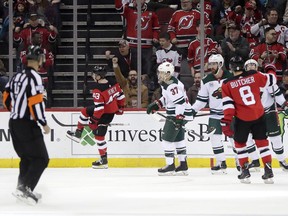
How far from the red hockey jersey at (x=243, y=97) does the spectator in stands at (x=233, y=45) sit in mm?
3310

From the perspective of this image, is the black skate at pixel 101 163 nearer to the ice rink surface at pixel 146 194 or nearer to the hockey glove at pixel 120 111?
the ice rink surface at pixel 146 194

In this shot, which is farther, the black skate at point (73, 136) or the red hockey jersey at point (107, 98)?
the black skate at point (73, 136)

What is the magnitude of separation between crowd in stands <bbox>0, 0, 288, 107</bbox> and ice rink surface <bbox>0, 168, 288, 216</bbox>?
1.72m

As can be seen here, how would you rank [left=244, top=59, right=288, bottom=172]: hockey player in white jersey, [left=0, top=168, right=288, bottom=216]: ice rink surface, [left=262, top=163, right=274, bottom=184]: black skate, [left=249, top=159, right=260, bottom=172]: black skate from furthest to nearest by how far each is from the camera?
[left=249, top=159, right=260, bottom=172]: black skate < [left=244, top=59, right=288, bottom=172]: hockey player in white jersey < [left=262, top=163, right=274, bottom=184]: black skate < [left=0, top=168, right=288, bottom=216]: ice rink surface

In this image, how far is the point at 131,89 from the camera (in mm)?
15070

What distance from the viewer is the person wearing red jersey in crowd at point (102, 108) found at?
564 inches

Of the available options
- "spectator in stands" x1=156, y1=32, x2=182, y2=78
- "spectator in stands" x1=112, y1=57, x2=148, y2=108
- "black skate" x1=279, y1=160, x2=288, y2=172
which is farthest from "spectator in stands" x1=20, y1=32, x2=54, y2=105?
"black skate" x1=279, y1=160, x2=288, y2=172

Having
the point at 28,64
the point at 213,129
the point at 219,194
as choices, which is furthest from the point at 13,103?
the point at 213,129

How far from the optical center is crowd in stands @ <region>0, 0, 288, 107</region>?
15.1m

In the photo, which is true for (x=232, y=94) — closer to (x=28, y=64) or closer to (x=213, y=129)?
(x=213, y=129)

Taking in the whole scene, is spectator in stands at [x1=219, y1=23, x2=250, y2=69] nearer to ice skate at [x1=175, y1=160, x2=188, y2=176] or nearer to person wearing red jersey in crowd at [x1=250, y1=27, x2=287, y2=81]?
person wearing red jersey in crowd at [x1=250, y1=27, x2=287, y2=81]

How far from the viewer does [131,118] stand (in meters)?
14.9

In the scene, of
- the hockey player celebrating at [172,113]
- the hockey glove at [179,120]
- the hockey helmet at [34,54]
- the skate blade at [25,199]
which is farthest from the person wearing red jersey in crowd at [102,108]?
the skate blade at [25,199]

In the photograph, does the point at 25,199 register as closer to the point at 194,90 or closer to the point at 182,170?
the point at 182,170
